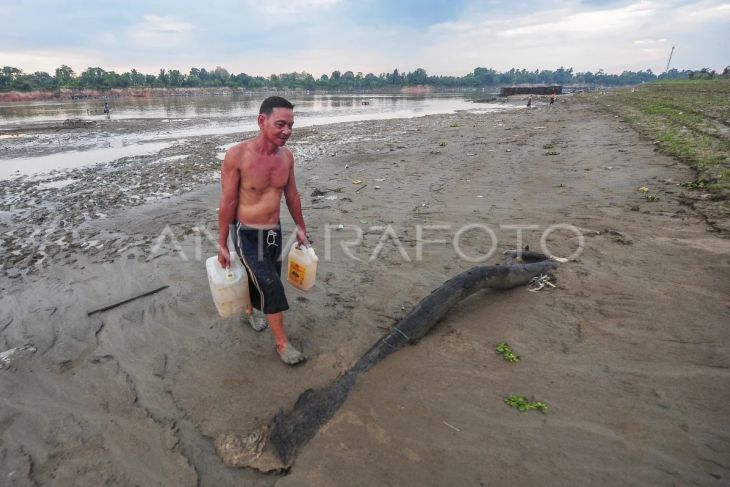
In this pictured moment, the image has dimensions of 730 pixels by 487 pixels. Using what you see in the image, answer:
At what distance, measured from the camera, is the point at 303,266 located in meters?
3.40

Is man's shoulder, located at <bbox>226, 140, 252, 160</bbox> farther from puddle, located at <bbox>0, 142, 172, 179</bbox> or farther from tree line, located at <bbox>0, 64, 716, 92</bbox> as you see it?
tree line, located at <bbox>0, 64, 716, 92</bbox>

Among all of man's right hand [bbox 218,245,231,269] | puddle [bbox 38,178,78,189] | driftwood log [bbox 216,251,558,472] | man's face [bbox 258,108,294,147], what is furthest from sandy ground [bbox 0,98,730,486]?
puddle [bbox 38,178,78,189]

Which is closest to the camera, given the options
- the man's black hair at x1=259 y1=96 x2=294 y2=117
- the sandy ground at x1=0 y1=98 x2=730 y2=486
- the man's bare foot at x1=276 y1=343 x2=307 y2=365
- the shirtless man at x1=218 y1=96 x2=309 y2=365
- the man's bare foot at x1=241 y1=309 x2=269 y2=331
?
the sandy ground at x1=0 y1=98 x2=730 y2=486

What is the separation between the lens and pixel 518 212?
653 centimetres

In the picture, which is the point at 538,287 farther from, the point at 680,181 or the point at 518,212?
the point at 680,181

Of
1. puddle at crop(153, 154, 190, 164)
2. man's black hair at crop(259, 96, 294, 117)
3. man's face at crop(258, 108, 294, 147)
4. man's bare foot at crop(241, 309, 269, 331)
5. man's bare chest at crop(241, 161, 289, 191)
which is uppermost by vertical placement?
man's black hair at crop(259, 96, 294, 117)

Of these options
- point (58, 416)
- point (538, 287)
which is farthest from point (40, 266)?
point (538, 287)

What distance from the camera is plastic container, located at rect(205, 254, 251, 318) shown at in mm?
3182

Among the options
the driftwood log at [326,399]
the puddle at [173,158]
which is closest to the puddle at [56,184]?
the puddle at [173,158]

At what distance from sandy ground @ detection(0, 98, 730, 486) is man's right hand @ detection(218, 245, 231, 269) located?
3.03ft

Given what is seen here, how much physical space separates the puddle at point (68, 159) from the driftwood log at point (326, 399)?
520 inches

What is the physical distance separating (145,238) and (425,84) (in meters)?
165

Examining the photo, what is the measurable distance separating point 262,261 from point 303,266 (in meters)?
0.40

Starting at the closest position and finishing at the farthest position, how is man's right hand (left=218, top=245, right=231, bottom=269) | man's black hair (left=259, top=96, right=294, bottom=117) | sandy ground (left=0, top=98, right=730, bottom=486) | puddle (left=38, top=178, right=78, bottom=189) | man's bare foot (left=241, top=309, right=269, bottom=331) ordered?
1. sandy ground (left=0, top=98, right=730, bottom=486)
2. man's black hair (left=259, top=96, right=294, bottom=117)
3. man's right hand (left=218, top=245, right=231, bottom=269)
4. man's bare foot (left=241, top=309, right=269, bottom=331)
5. puddle (left=38, top=178, right=78, bottom=189)
